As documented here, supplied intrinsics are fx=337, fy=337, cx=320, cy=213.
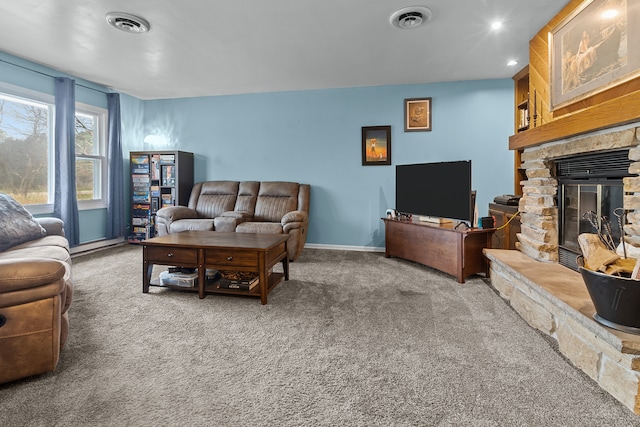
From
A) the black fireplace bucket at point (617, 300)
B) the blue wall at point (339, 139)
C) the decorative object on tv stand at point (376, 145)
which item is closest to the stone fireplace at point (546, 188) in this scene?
the black fireplace bucket at point (617, 300)

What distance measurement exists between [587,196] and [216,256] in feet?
9.07

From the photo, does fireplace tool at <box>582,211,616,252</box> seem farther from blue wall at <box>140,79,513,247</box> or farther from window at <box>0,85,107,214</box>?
window at <box>0,85,107,214</box>

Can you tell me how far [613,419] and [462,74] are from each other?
3946 millimetres

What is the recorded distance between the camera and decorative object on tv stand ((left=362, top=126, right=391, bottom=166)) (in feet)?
15.6

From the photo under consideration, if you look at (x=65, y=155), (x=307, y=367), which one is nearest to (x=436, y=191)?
(x=307, y=367)

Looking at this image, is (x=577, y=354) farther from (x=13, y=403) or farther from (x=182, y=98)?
(x=182, y=98)

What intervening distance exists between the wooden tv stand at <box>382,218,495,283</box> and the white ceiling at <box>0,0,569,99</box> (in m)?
1.84

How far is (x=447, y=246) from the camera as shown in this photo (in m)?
3.36

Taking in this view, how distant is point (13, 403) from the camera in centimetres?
143

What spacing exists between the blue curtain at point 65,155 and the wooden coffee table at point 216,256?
2.19 meters

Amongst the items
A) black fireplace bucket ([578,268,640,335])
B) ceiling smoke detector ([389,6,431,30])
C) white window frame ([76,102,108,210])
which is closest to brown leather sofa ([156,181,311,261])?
white window frame ([76,102,108,210])

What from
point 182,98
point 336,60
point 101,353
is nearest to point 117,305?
point 101,353

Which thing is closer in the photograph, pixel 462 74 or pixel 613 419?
pixel 613 419

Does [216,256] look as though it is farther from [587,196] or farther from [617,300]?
[587,196]
